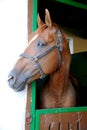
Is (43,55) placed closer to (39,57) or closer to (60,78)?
(39,57)

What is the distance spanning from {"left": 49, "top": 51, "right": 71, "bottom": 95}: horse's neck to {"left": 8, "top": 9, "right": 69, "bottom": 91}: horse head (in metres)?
0.08

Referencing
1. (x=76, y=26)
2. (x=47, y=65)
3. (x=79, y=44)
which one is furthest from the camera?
(x=79, y=44)

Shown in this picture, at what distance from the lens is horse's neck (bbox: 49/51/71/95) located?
161cm

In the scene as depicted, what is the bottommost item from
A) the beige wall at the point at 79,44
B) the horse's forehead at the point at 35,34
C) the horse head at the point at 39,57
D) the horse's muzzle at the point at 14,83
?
the horse's muzzle at the point at 14,83

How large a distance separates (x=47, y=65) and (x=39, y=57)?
0.27 feet

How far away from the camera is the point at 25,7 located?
1448 millimetres

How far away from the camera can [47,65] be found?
1.42m

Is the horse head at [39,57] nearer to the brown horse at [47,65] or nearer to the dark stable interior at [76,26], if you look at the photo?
the brown horse at [47,65]

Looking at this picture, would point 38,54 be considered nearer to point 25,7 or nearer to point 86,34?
point 25,7

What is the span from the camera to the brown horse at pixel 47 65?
1.33 metres

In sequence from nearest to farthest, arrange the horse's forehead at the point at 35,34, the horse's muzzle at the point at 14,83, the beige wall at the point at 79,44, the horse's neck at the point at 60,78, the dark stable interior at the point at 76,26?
the horse's muzzle at the point at 14,83 → the horse's forehead at the point at 35,34 → the horse's neck at the point at 60,78 → the dark stable interior at the point at 76,26 → the beige wall at the point at 79,44

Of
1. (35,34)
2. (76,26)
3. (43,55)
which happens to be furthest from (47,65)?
(76,26)

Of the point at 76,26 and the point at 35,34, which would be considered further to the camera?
the point at 76,26

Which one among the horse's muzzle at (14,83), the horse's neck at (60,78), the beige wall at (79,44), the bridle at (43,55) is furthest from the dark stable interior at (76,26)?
the horse's muzzle at (14,83)
